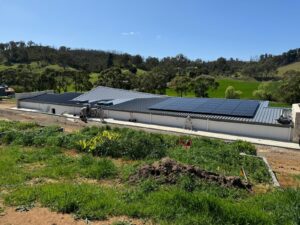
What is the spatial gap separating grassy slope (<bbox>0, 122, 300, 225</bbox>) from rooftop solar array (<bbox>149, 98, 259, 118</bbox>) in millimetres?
13301

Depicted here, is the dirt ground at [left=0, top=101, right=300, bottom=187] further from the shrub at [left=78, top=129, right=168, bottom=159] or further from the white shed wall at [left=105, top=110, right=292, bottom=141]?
the shrub at [left=78, top=129, right=168, bottom=159]

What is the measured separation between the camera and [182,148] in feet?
55.0

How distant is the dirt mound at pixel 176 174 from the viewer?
10617mm

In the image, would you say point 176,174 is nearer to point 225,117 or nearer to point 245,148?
point 245,148

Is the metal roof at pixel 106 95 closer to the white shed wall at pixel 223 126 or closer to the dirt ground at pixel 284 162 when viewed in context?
the white shed wall at pixel 223 126

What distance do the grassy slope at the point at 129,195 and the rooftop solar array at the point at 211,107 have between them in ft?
43.6

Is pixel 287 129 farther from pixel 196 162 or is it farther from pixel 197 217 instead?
pixel 197 217

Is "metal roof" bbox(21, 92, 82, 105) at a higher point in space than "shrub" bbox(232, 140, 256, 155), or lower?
higher

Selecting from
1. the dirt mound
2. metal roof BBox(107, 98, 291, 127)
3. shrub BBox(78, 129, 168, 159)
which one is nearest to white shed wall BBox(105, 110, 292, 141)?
metal roof BBox(107, 98, 291, 127)

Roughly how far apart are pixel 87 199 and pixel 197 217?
3.32 meters

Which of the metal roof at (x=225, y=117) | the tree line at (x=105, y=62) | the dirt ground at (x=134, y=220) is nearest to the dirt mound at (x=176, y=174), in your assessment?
the dirt ground at (x=134, y=220)

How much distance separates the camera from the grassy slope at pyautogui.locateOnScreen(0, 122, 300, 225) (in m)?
7.96

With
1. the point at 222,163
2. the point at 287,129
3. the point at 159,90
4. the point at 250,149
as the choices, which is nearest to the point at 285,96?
the point at 159,90

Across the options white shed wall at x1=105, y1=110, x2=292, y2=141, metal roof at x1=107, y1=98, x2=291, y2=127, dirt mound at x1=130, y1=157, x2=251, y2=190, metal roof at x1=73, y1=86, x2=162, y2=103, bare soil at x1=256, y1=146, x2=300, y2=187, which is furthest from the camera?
metal roof at x1=73, y1=86, x2=162, y2=103
